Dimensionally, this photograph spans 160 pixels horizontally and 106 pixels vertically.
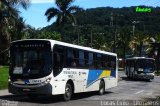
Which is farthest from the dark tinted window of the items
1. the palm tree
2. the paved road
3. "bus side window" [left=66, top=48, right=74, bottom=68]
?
the palm tree

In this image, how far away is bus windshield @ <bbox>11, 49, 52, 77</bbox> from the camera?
19125 millimetres

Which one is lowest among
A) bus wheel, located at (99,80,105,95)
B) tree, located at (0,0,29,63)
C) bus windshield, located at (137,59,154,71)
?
bus wheel, located at (99,80,105,95)

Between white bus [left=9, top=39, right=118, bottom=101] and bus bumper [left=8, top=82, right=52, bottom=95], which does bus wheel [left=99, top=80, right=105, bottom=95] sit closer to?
white bus [left=9, top=39, right=118, bottom=101]

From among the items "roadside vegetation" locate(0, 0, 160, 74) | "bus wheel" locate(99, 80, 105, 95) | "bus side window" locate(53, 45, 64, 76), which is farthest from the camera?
"roadside vegetation" locate(0, 0, 160, 74)

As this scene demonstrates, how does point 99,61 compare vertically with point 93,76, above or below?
above

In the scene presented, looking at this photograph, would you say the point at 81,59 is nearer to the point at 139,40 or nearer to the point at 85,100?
the point at 85,100

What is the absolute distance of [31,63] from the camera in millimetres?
19266

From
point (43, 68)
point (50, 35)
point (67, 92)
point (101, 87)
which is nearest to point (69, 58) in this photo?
Answer: point (67, 92)

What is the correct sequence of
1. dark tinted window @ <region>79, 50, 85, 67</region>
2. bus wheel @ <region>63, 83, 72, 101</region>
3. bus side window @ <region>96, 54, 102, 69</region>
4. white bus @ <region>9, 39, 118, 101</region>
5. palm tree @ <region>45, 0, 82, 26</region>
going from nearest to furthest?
white bus @ <region>9, 39, 118, 101</region> < bus wheel @ <region>63, 83, 72, 101</region> < dark tinted window @ <region>79, 50, 85, 67</region> < bus side window @ <region>96, 54, 102, 69</region> < palm tree @ <region>45, 0, 82, 26</region>

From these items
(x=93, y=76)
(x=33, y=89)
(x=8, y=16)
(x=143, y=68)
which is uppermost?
(x=8, y=16)

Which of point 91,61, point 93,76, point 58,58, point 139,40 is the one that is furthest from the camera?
point 139,40

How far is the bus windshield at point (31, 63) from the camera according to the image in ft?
62.7

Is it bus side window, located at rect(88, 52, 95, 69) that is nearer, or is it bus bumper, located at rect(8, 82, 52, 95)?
bus bumper, located at rect(8, 82, 52, 95)

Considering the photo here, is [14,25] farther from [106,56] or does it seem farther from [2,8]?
[106,56]
